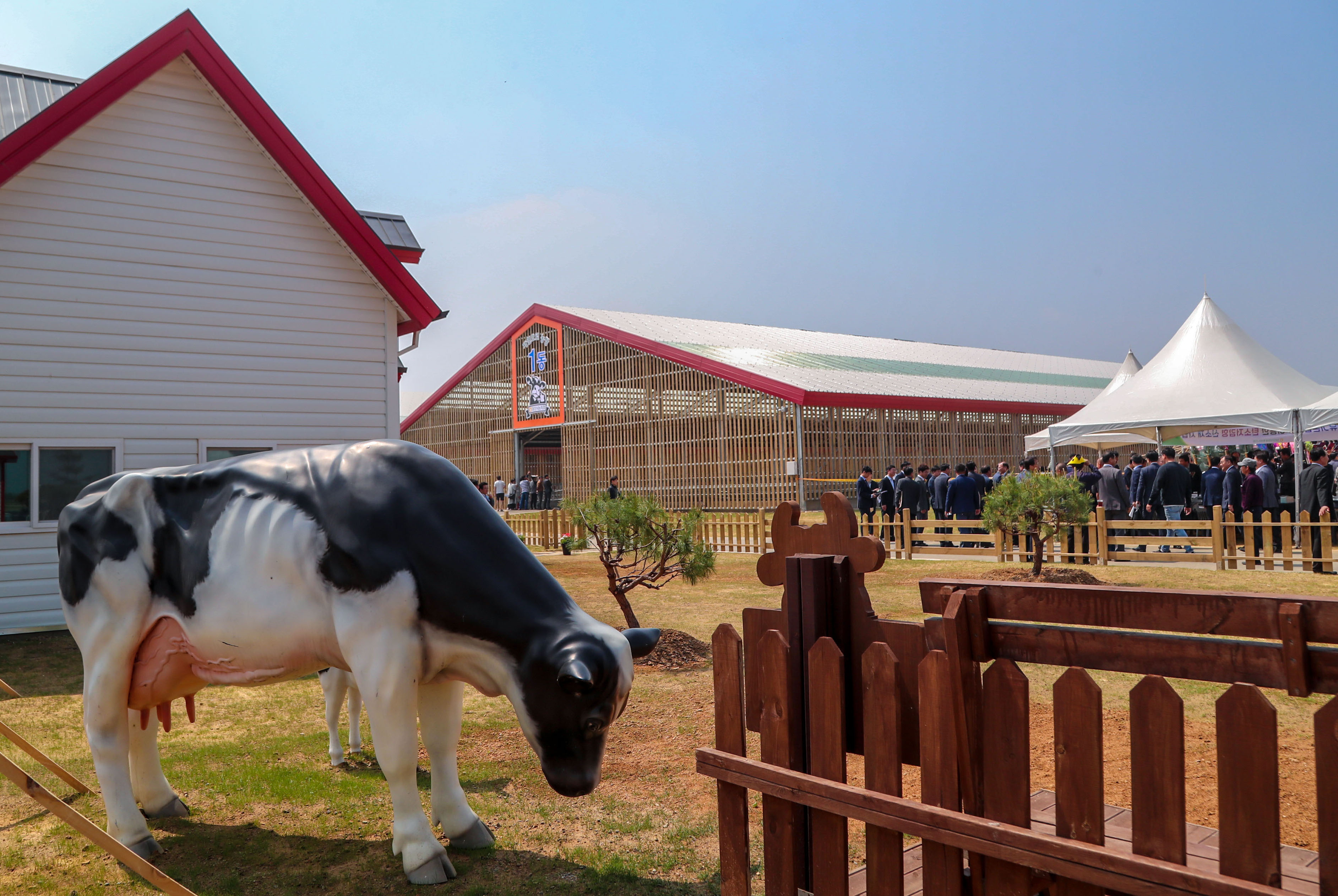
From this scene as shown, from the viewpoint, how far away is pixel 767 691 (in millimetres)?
2582

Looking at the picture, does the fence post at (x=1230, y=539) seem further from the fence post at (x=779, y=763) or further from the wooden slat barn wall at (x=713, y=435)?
the wooden slat barn wall at (x=713, y=435)

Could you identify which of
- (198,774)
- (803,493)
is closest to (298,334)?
(198,774)

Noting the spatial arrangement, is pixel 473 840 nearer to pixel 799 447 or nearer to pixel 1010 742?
pixel 1010 742

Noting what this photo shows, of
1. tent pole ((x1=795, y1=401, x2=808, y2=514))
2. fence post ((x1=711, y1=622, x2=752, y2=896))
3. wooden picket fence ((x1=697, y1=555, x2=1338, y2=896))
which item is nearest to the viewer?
wooden picket fence ((x1=697, y1=555, x2=1338, y2=896))

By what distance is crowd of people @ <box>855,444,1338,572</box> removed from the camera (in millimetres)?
13789

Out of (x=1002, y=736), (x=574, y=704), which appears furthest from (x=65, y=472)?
(x=1002, y=736)

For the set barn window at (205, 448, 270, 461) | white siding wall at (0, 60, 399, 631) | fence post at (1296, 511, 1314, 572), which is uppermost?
white siding wall at (0, 60, 399, 631)

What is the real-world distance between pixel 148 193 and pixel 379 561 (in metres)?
8.29

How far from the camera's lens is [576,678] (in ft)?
9.98

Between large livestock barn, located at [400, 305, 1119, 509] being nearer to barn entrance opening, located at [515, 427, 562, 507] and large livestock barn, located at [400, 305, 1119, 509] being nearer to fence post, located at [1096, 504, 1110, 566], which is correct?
barn entrance opening, located at [515, 427, 562, 507]

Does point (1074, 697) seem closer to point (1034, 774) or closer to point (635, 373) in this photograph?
point (1034, 774)

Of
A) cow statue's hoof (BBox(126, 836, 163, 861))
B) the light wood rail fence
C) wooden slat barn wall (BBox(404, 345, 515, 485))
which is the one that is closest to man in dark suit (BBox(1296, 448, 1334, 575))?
the light wood rail fence

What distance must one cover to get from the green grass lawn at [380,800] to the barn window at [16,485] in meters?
1.98

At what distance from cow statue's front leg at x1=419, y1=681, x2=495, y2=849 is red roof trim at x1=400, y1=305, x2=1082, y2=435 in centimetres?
2337
